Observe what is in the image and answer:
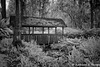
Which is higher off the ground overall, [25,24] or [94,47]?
[25,24]

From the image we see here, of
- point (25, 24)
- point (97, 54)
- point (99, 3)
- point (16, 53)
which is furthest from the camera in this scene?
point (99, 3)

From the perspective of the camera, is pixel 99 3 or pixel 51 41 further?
pixel 99 3

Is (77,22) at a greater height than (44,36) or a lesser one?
greater

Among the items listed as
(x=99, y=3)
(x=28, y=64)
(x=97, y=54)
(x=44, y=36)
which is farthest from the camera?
(x=99, y=3)

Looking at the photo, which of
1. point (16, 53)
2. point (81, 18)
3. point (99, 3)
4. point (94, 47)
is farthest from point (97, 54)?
point (81, 18)

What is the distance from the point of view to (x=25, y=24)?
45.1ft

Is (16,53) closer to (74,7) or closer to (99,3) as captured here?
(99,3)

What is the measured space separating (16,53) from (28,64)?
2.33 m

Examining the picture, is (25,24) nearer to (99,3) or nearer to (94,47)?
(94,47)

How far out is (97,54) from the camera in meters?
4.77

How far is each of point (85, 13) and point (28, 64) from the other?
24.1 metres

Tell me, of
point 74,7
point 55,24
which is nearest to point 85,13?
point 74,7

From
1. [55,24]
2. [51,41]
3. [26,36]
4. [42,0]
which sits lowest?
[51,41]

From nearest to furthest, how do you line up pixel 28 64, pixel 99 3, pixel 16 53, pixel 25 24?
1. pixel 28 64
2. pixel 16 53
3. pixel 25 24
4. pixel 99 3
